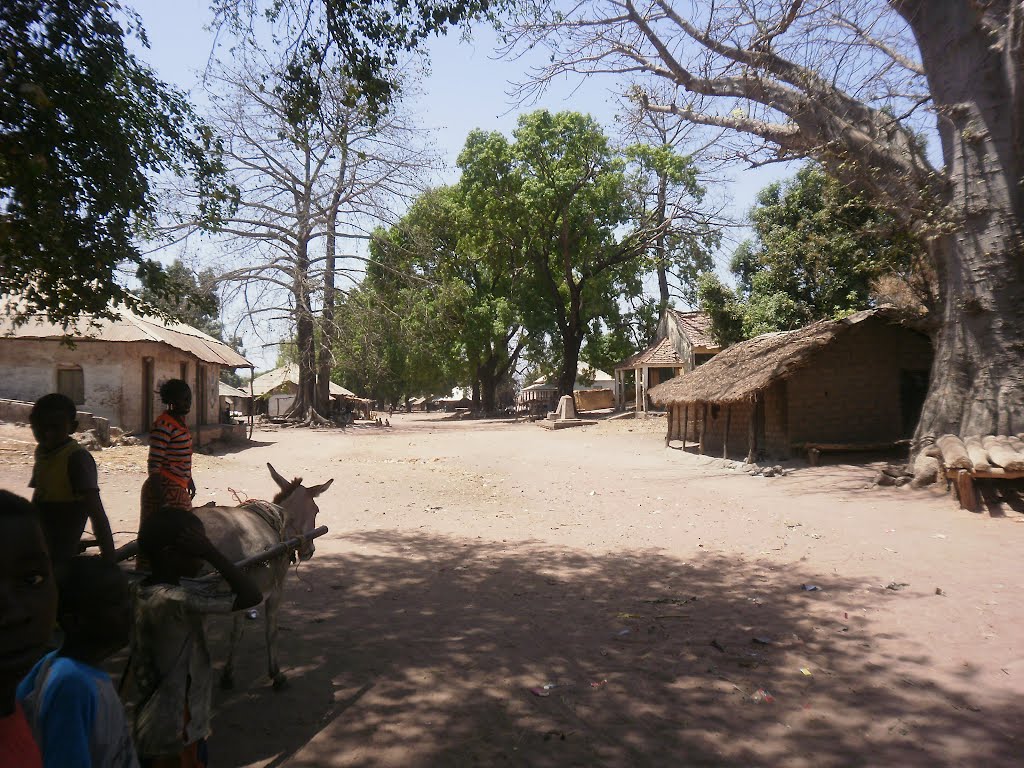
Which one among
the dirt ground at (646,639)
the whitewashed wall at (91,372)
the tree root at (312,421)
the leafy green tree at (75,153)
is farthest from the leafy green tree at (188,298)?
the tree root at (312,421)

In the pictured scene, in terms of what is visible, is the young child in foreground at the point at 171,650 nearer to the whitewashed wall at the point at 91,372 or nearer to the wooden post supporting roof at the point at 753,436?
the wooden post supporting roof at the point at 753,436

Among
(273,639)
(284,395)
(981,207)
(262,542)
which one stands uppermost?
(981,207)

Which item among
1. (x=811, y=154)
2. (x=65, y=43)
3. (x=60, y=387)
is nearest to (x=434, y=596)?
(x=65, y=43)

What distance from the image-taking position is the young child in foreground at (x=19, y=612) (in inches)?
48.9

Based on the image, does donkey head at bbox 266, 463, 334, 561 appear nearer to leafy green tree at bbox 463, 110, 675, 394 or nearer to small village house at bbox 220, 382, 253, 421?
small village house at bbox 220, 382, 253, 421

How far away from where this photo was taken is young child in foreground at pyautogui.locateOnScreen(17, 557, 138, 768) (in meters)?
1.76

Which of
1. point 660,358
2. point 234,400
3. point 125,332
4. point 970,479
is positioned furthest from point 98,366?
point 234,400

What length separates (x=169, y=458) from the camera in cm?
491

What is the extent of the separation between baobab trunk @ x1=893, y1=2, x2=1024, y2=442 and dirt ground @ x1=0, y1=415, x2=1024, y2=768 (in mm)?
2188

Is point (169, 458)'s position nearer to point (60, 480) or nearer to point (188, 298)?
point (60, 480)

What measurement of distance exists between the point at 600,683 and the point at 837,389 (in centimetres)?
1466

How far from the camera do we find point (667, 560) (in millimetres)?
8484

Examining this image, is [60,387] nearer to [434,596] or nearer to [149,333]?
[149,333]

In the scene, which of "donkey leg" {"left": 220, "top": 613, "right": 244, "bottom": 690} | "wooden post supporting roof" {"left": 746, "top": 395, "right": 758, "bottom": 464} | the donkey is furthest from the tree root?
"donkey leg" {"left": 220, "top": 613, "right": 244, "bottom": 690}
